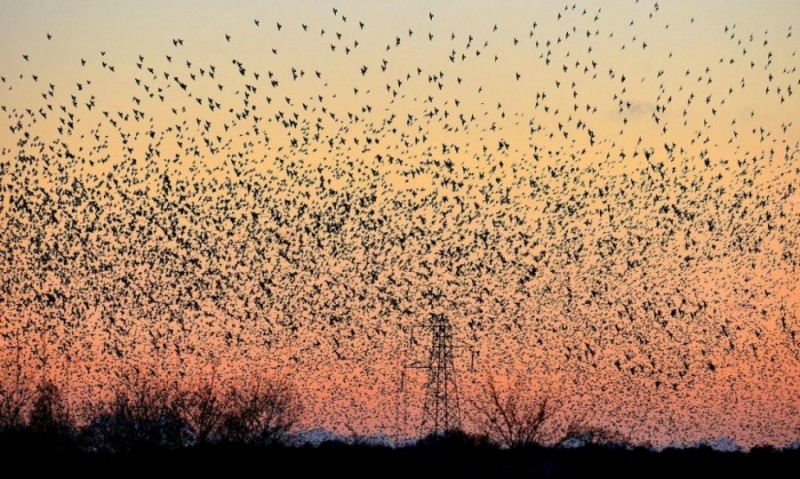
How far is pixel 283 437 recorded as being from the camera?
98.2 m

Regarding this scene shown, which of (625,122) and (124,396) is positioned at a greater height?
(124,396)

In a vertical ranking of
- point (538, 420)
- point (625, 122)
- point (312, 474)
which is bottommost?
point (312, 474)

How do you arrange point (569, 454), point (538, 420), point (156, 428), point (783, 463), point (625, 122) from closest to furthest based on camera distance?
point (625, 122) → point (783, 463) → point (569, 454) → point (156, 428) → point (538, 420)

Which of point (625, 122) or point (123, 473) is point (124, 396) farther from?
point (625, 122)

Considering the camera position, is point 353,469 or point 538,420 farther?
point 538,420

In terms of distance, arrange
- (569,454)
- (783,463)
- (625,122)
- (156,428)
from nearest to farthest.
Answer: (625,122)
(783,463)
(569,454)
(156,428)

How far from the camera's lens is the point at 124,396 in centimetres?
9856

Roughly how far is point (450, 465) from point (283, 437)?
161ft


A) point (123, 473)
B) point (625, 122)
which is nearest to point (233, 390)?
point (123, 473)

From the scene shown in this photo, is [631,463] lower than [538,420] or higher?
lower

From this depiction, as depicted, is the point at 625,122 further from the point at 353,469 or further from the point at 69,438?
the point at 69,438

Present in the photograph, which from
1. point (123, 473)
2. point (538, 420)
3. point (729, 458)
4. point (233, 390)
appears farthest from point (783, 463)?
point (233, 390)

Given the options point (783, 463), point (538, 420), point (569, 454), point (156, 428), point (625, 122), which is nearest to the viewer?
point (625, 122)

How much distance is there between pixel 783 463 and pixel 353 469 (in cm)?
1476
